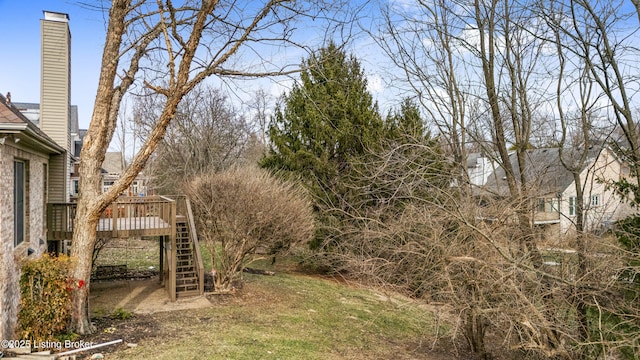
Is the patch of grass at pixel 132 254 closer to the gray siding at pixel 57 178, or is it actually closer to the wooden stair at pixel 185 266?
the wooden stair at pixel 185 266

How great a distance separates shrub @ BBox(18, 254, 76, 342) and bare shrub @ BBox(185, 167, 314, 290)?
16.5 feet

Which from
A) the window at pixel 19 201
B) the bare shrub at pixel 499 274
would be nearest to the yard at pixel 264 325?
the bare shrub at pixel 499 274

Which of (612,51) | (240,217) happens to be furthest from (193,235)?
(612,51)

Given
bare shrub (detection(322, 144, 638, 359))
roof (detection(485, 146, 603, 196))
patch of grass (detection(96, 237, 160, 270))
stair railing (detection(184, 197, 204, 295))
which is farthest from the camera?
patch of grass (detection(96, 237, 160, 270))

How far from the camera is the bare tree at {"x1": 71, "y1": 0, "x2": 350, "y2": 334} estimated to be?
7.71 metres

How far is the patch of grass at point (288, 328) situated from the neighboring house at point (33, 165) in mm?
2225

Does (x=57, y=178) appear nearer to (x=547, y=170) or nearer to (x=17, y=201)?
(x=17, y=201)

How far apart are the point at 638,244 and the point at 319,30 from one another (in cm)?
630

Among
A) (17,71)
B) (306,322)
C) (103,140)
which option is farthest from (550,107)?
(17,71)

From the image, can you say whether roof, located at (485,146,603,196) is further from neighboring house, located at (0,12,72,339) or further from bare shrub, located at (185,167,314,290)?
neighboring house, located at (0,12,72,339)

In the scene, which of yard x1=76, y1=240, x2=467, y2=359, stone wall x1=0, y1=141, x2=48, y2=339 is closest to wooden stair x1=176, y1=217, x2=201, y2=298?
yard x1=76, y1=240, x2=467, y2=359

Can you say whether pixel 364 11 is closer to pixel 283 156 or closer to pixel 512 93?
pixel 512 93

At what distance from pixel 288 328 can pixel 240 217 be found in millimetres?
3765

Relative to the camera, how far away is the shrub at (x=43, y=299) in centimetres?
684
